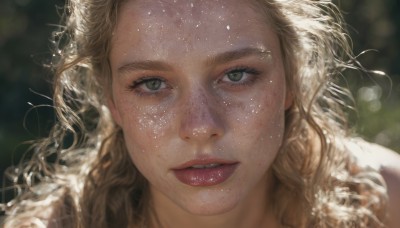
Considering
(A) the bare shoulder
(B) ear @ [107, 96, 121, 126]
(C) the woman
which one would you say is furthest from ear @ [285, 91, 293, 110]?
(B) ear @ [107, 96, 121, 126]

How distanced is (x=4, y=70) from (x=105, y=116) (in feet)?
7.58

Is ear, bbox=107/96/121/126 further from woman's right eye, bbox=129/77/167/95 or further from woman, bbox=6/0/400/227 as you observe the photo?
woman's right eye, bbox=129/77/167/95

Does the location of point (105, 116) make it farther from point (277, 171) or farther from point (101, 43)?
point (277, 171)

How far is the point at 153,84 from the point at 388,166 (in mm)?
926

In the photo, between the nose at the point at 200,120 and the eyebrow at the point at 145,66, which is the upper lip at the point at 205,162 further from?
the eyebrow at the point at 145,66

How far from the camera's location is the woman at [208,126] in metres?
2.40

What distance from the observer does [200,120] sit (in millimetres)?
2322

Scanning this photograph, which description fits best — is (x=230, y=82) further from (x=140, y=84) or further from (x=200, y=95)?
(x=140, y=84)

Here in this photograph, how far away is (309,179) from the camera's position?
2887 millimetres

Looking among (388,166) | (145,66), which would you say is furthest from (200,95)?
(388,166)

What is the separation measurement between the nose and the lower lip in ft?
0.31

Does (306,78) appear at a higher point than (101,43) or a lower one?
lower

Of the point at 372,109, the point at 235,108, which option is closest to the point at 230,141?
the point at 235,108

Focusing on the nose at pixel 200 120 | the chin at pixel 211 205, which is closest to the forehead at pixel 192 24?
the nose at pixel 200 120
